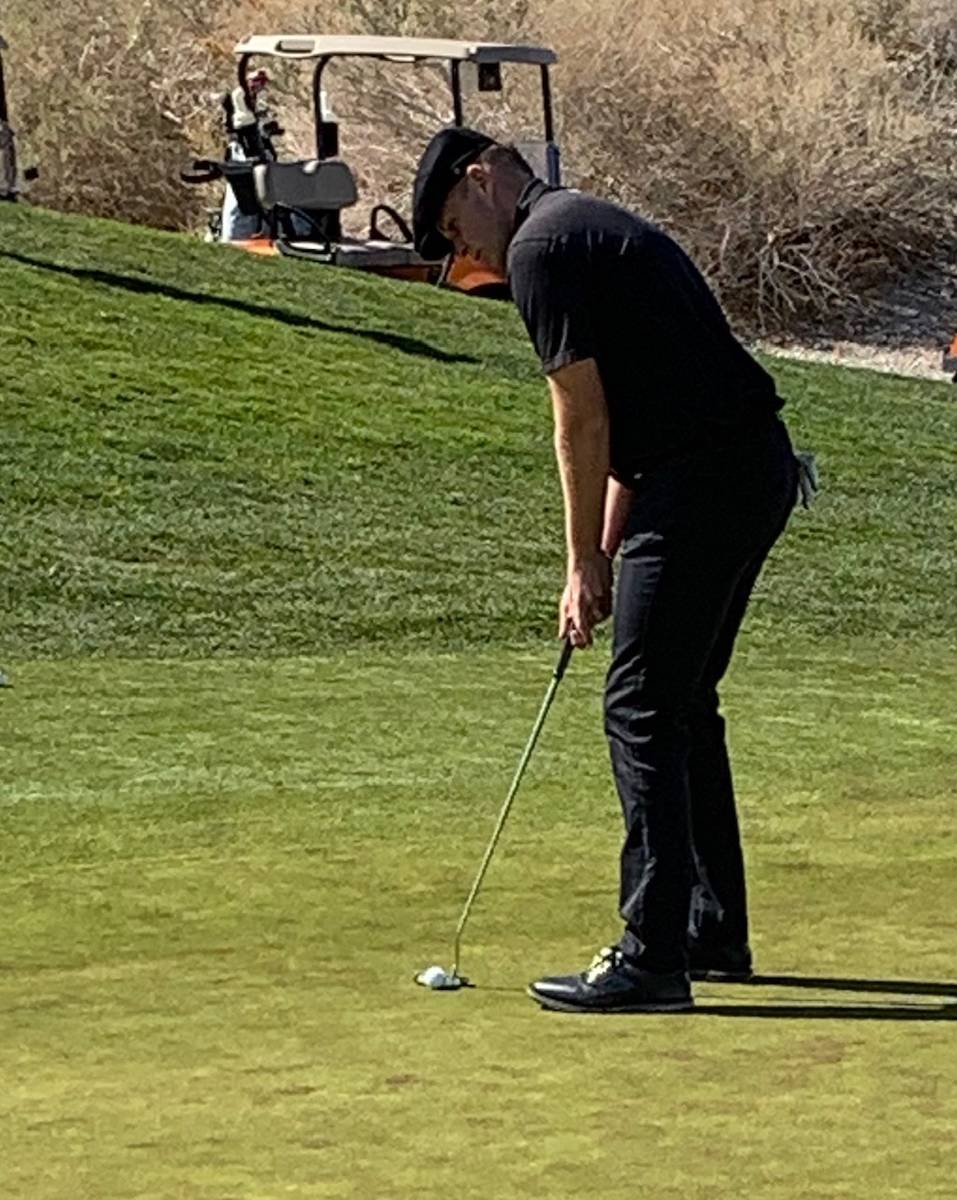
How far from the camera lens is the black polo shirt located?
211 inches

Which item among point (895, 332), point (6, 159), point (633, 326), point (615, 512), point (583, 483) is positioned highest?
point (633, 326)

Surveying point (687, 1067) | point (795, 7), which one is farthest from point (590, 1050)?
point (795, 7)

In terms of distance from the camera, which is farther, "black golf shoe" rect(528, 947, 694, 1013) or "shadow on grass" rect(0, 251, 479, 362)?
"shadow on grass" rect(0, 251, 479, 362)

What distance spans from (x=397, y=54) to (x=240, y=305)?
566cm

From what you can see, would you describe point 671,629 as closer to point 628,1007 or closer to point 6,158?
point 628,1007

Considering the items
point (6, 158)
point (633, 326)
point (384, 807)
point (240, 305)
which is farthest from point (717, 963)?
point (6, 158)

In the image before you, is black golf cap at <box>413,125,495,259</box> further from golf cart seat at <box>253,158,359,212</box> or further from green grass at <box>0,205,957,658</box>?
golf cart seat at <box>253,158,359,212</box>

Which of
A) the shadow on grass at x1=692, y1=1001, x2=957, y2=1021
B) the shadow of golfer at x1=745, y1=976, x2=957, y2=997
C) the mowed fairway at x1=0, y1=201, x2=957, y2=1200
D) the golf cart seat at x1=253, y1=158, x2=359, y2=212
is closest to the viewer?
the mowed fairway at x1=0, y1=201, x2=957, y2=1200

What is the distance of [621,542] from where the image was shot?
5.68 m

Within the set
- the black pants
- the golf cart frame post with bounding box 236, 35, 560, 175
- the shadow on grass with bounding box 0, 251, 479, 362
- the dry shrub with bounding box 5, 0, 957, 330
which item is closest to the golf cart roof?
the golf cart frame post with bounding box 236, 35, 560, 175

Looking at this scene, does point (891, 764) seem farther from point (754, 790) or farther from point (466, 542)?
point (466, 542)

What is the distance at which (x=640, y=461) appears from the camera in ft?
18.1

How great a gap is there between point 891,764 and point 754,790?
0.68m

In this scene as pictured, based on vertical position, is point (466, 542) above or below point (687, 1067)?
below
